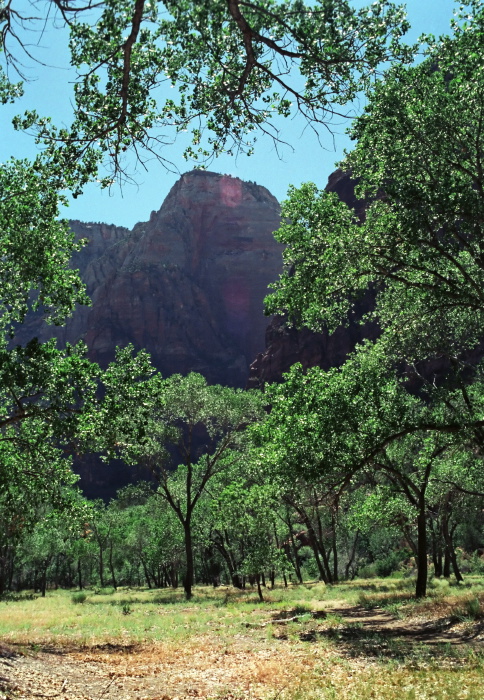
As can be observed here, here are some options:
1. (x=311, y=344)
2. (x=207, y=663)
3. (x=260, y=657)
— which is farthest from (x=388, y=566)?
(x=311, y=344)

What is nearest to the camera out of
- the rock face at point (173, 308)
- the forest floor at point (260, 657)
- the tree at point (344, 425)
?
the forest floor at point (260, 657)

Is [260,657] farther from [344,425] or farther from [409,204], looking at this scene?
[409,204]

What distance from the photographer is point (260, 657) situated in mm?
11141

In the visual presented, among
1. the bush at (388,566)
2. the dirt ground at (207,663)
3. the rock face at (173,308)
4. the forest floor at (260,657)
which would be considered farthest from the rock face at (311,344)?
the dirt ground at (207,663)

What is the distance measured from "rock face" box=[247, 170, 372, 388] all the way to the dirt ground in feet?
287

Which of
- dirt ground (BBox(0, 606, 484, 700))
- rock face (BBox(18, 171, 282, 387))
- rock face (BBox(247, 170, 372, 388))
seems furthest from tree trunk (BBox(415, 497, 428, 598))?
rock face (BBox(18, 171, 282, 387))

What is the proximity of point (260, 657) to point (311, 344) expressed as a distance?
107 metres

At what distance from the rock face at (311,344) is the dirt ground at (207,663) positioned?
8754cm

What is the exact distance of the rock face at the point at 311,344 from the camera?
107 m

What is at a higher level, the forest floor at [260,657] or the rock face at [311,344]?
the rock face at [311,344]

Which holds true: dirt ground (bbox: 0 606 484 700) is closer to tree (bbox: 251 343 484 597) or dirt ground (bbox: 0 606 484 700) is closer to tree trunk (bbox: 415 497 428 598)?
tree (bbox: 251 343 484 597)

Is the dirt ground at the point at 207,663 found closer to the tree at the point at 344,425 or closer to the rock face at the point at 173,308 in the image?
the tree at the point at 344,425

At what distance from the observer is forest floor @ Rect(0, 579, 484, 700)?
7.81 meters

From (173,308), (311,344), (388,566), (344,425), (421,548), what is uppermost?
(173,308)
